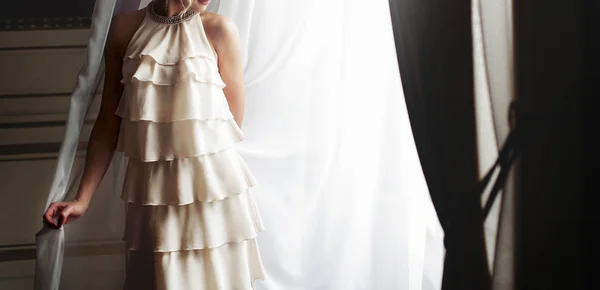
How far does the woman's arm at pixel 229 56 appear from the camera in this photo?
102cm

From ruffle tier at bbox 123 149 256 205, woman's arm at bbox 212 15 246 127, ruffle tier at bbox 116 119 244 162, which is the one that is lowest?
ruffle tier at bbox 123 149 256 205

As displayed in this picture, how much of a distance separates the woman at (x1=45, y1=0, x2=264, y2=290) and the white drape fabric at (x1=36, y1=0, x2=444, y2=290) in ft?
1.02

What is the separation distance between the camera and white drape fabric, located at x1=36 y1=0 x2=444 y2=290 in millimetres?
1338

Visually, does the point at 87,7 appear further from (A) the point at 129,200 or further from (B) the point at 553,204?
(B) the point at 553,204

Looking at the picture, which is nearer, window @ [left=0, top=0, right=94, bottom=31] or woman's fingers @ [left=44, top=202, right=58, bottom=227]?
woman's fingers @ [left=44, top=202, right=58, bottom=227]

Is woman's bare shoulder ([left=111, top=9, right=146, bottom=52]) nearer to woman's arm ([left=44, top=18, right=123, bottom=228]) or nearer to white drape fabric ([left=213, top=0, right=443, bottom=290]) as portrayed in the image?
woman's arm ([left=44, top=18, right=123, bottom=228])

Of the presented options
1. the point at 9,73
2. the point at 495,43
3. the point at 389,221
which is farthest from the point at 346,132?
the point at 9,73

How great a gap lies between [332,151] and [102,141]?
1.65 ft

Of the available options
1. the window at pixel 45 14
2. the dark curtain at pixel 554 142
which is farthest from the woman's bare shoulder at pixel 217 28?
the window at pixel 45 14

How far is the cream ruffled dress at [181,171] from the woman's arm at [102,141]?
4cm

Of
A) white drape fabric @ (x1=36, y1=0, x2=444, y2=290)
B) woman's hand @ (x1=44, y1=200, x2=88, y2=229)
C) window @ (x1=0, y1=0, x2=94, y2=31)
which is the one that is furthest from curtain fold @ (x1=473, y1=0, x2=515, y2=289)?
window @ (x1=0, y1=0, x2=94, y2=31)

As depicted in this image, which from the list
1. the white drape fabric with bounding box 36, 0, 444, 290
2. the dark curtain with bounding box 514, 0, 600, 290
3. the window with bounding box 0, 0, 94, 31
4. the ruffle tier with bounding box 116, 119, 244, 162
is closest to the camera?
the ruffle tier with bounding box 116, 119, 244, 162

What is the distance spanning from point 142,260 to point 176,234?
81 millimetres

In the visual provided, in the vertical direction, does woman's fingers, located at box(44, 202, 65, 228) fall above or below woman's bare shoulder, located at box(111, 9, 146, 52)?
below
